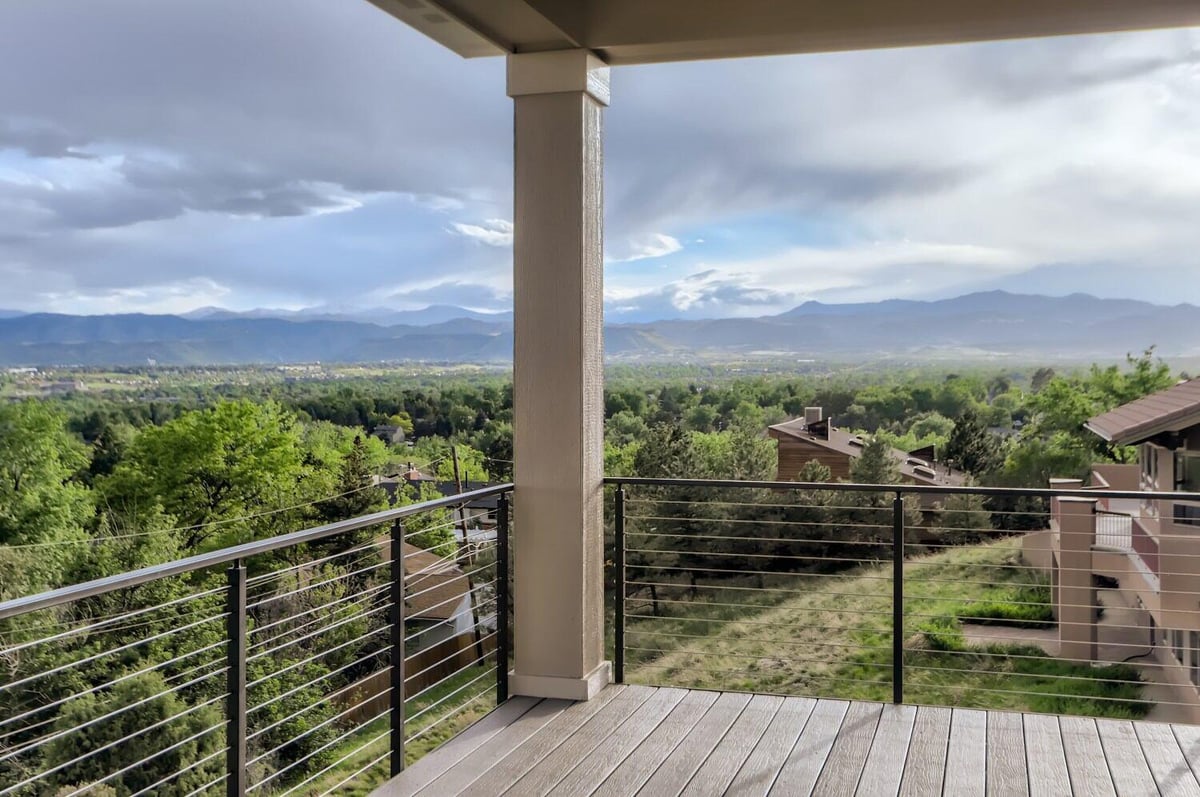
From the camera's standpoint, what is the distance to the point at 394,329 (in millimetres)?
18594

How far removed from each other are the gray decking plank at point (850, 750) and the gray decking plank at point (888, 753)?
2cm

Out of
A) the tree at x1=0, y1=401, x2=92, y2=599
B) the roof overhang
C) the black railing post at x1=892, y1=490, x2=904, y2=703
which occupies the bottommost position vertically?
the tree at x1=0, y1=401, x2=92, y2=599

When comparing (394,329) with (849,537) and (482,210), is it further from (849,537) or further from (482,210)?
(849,537)

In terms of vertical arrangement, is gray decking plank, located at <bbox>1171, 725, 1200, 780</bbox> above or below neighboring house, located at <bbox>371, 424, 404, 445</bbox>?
below

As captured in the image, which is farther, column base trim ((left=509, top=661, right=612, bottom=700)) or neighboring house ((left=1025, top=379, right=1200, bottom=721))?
neighboring house ((left=1025, top=379, right=1200, bottom=721))

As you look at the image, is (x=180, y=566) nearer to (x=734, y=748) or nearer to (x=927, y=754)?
(x=734, y=748)

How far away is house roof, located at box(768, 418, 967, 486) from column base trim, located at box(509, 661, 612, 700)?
463 inches

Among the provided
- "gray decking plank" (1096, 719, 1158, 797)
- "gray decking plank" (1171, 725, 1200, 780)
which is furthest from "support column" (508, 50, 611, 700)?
"gray decking plank" (1171, 725, 1200, 780)

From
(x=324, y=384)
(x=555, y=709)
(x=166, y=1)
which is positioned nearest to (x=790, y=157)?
(x=324, y=384)

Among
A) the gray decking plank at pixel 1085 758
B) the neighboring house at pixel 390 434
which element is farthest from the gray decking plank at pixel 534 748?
the neighboring house at pixel 390 434

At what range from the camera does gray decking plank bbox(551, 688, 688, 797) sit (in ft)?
9.75

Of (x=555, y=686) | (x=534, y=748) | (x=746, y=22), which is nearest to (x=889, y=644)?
(x=555, y=686)

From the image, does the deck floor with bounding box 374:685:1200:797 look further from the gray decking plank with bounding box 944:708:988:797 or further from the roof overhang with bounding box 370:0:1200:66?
the roof overhang with bounding box 370:0:1200:66

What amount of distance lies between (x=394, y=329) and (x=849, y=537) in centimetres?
934
